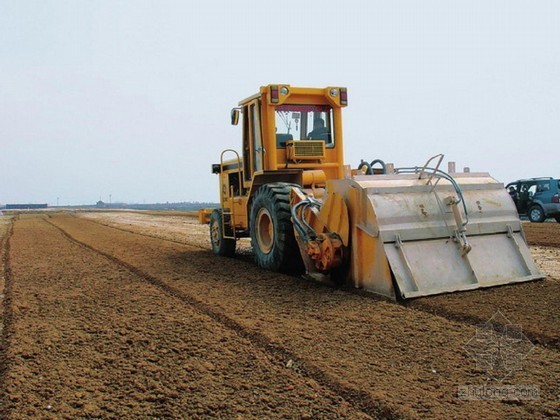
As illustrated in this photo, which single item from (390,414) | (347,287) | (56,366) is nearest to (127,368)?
(56,366)

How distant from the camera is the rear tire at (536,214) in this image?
18.0 meters

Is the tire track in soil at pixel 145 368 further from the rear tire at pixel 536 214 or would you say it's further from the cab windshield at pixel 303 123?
the rear tire at pixel 536 214

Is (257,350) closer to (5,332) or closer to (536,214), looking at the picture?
(5,332)

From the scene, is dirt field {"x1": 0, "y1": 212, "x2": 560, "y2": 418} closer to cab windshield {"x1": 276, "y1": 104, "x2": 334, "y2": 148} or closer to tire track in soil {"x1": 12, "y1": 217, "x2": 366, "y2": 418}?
tire track in soil {"x1": 12, "y1": 217, "x2": 366, "y2": 418}

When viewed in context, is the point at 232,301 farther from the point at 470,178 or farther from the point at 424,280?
the point at 470,178

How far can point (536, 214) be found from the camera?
18234 millimetres

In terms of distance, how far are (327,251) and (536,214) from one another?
1459 centimetres

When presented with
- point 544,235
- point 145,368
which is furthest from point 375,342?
point 544,235

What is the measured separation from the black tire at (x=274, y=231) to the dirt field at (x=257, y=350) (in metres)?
0.36

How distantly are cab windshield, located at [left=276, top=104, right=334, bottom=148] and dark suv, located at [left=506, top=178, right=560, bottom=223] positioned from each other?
11.9m

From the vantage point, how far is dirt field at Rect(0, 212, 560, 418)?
122 inches

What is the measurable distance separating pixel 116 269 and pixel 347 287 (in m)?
4.09

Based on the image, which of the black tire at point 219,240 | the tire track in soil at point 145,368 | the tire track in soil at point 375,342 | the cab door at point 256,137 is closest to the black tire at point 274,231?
the tire track in soil at point 375,342

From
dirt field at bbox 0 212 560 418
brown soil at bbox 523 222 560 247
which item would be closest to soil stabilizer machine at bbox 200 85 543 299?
dirt field at bbox 0 212 560 418
